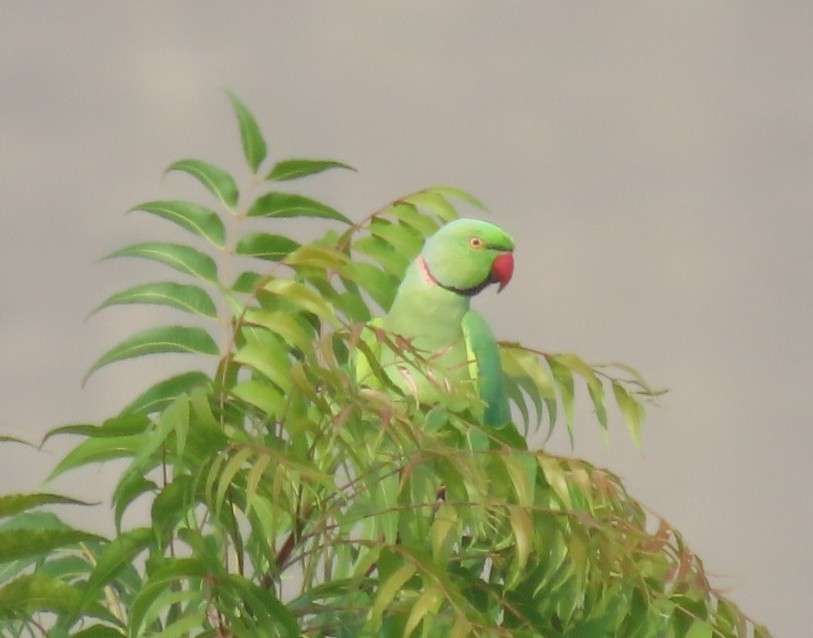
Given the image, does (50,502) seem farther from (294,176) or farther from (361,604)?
(294,176)

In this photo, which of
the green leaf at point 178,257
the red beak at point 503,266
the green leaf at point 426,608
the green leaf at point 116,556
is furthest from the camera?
the red beak at point 503,266

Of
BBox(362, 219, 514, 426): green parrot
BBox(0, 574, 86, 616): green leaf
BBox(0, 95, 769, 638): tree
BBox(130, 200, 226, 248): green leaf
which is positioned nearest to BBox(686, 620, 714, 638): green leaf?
BBox(0, 95, 769, 638): tree

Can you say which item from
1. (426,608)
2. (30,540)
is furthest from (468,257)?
(30,540)

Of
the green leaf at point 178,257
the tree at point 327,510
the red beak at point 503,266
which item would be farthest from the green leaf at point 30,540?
the red beak at point 503,266


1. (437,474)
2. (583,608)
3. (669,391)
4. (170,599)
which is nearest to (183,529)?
(170,599)

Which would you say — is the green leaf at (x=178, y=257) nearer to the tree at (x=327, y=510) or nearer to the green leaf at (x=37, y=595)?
the tree at (x=327, y=510)

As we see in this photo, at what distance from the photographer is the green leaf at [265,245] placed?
11.8ft

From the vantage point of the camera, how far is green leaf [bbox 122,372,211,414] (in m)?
3.36

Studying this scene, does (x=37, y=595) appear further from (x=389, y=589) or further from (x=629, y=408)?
(x=629, y=408)

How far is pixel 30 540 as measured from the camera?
113 inches

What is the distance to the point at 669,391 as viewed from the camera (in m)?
3.36

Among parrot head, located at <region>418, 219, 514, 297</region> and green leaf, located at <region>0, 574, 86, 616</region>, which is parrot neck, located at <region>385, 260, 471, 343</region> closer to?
parrot head, located at <region>418, 219, 514, 297</region>

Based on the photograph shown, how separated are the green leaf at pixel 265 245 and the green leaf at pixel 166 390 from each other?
361 millimetres

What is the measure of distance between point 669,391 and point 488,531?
52 centimetres
